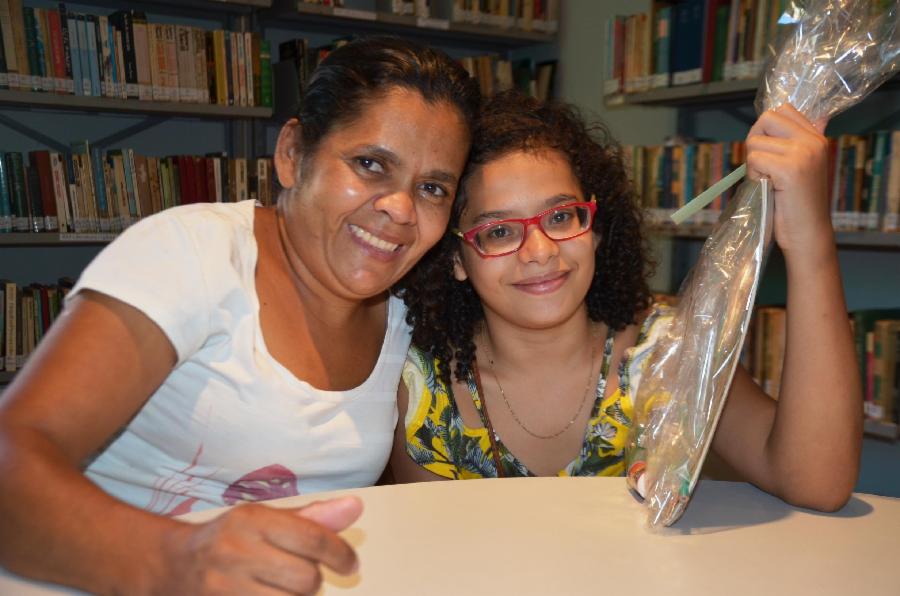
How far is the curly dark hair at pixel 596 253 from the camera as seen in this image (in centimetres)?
142

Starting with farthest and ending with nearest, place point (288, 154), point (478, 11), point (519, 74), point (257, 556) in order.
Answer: point (519, 74)
point (478, 11)
point (288, 154)
point (257, 556)

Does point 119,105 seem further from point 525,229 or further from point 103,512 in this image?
point 103,512

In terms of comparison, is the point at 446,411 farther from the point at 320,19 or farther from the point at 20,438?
the point at 320,19

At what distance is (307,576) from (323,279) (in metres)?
0.74

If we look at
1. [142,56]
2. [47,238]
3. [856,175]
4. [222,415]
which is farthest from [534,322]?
[142,56]

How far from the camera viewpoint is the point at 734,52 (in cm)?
280

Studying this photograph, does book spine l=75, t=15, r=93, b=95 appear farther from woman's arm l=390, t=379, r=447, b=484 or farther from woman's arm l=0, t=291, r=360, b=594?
woman's arm l=0, t=291, r=360, b=594

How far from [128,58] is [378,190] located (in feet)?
7.56

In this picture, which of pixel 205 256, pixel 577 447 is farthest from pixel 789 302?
pixel 205 256

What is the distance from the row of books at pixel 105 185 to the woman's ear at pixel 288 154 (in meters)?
2.03

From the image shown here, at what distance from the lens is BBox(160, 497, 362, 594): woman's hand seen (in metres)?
0.56

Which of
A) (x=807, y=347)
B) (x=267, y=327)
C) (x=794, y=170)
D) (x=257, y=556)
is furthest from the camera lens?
(x=267, y=327)

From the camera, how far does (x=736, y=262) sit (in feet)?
3.06

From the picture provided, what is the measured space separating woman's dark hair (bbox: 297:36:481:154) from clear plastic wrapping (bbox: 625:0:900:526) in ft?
1.52
